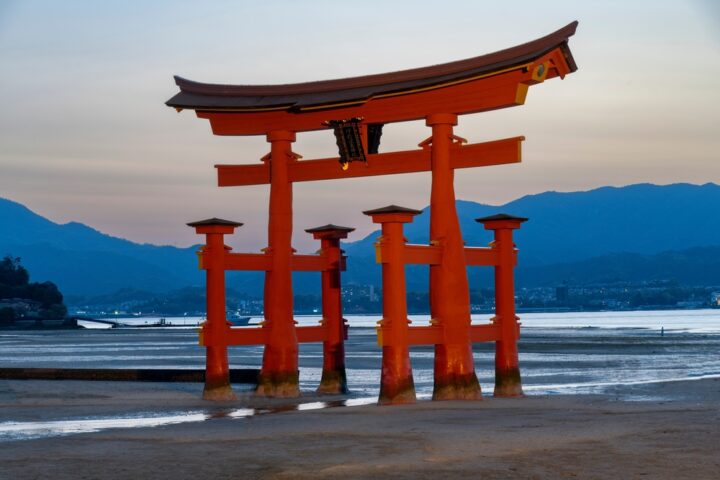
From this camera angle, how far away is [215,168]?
2516 cm

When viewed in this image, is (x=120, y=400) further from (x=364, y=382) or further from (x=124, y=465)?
(x=124, y=465)

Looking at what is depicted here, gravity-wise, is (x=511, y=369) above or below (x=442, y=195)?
below

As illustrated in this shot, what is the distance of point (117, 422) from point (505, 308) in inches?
320

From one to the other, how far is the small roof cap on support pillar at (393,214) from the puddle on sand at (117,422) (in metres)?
3.76

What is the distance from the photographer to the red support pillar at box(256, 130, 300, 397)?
2378cm

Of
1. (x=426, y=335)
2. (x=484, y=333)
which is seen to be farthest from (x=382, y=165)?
(x=484, y=333)

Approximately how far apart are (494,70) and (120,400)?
1043 centimetres

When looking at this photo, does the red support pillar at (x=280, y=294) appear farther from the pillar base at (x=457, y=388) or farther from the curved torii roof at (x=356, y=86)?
the pillar base at (x=457, y=388)

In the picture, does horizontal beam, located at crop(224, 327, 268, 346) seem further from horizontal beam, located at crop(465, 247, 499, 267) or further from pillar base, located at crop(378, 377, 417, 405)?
horizontal beam, located at crop(465, 247, 499, 267)

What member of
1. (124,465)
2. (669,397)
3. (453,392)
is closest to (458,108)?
(453,392)

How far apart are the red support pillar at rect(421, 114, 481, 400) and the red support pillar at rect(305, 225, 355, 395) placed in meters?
4.29

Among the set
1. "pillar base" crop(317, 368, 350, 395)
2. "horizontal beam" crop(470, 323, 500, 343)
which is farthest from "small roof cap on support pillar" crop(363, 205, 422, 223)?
"pillar base" crop(317, 368, 350, 395)

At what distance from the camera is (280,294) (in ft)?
78.1

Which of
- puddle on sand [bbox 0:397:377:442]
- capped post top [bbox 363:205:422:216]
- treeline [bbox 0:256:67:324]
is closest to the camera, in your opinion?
puddle on sand [bbox 0:397:377:442]
